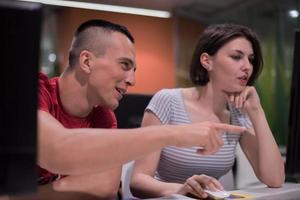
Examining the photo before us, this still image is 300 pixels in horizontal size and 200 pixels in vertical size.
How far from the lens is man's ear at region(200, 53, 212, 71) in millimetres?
1504

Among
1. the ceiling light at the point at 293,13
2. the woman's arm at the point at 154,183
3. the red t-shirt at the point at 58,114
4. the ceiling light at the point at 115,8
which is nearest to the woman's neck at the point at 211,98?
the woman's arm at the point at 154,183

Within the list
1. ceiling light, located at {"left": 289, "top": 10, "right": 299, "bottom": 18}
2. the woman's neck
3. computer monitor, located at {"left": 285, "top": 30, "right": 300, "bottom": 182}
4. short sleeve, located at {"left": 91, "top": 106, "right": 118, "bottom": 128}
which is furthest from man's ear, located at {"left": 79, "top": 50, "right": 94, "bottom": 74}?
ceiling light, located at {"left": 289, "top": 10, "right": 299, "bottom": 18}

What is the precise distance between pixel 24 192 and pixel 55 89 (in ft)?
1.88

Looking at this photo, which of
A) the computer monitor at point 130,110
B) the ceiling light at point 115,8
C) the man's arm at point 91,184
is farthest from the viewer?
the ceiling light at point 115,8

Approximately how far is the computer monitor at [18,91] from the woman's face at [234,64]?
0.96m

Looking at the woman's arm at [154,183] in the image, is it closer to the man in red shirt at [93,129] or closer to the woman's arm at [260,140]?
the man in red shirt at [93,129]

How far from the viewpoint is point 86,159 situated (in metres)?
0.79

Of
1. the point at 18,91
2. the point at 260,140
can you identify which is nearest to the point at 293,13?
the point at 260,140

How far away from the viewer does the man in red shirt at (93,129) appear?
2.58ft

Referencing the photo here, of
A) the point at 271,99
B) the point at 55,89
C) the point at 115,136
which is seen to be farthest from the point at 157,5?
the point at 115,136

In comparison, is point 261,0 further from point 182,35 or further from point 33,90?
point 33,90

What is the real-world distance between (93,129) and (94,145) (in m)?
0.05

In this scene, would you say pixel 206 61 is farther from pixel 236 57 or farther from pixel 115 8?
pixel 115 8

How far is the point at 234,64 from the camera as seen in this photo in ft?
4.63
